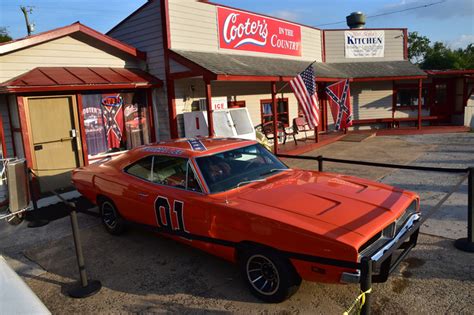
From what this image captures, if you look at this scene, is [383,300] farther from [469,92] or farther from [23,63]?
[469,92]

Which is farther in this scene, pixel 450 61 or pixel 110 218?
pixel 450 61

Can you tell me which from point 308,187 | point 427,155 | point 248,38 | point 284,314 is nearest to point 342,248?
point 284,314

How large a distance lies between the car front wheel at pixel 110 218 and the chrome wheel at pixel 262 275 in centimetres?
261

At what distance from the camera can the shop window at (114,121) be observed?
9094 millimetres

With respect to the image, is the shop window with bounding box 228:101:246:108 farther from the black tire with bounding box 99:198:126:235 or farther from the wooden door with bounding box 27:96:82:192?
the black tire with bounding box 99:198:126:235

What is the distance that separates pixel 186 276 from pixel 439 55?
52904mm

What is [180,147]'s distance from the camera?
16.6 feet

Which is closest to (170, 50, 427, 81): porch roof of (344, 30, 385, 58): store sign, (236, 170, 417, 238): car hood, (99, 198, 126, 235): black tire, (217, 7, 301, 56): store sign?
(217, 7, 301, 56): store sign

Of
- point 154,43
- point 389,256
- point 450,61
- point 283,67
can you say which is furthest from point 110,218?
point 450,61

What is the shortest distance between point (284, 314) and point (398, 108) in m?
18.0

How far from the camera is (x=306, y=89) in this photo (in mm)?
10578

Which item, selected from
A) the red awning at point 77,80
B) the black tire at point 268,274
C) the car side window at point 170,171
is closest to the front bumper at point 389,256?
the black tire at point 268,274

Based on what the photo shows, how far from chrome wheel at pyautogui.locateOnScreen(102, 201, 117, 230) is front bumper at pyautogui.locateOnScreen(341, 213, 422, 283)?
147 inches

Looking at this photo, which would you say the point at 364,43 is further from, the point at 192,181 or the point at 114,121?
the point at 192,181
